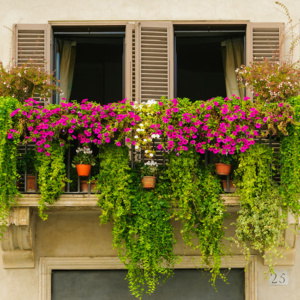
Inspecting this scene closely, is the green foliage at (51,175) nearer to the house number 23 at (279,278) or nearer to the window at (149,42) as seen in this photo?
the window at (149,42)

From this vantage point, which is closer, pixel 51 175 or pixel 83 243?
pixel 51 175

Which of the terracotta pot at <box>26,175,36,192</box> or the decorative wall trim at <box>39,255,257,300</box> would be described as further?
the decorative wall trim at <box>39,255,257,300</box>

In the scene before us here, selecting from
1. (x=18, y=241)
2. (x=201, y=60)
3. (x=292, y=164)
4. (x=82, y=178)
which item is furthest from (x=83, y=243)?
(x=201, y=60)

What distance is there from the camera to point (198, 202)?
10016mm

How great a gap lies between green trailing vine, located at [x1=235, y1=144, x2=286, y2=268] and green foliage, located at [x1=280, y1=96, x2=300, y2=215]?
14 cm

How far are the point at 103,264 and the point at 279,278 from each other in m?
2.24

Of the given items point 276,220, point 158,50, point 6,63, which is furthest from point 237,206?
point 6,63

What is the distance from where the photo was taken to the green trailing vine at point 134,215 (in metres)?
9.98

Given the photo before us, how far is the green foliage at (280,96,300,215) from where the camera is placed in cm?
987

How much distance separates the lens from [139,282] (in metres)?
10.6

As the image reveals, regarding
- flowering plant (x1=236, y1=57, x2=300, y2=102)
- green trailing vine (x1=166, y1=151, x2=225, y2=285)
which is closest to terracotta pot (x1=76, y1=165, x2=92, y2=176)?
green trailing vine (x1=166, y1=151, x2=225, y2=285)

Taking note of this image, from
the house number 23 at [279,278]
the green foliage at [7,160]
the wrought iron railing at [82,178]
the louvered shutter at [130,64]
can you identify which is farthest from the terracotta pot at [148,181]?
the house number 23 at [279,278]

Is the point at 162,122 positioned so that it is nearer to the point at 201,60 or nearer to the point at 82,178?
the point at 82,178

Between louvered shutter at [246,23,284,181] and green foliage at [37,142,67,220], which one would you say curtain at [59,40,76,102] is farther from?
louvered shutter at [246,23,284,181]
